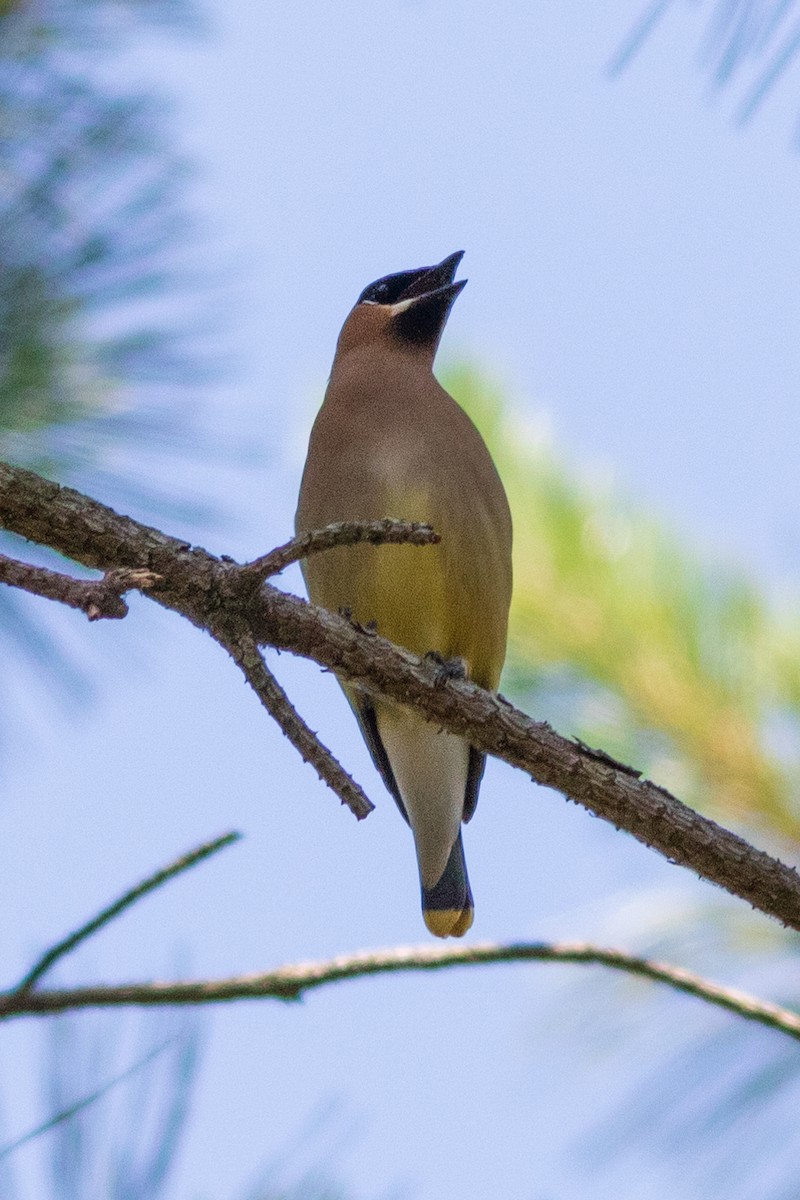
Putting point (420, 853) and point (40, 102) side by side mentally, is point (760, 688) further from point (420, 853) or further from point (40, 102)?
point (40, 102)

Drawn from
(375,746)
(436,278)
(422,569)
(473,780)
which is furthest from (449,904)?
(436,278)

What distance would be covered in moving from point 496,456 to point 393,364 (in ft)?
2.13

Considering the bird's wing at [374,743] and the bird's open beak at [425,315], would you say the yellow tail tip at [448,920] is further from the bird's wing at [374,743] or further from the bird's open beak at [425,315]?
the bird's open beak at [425,315]

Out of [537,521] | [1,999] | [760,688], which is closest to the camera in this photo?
[1,999]

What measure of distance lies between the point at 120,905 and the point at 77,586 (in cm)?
48

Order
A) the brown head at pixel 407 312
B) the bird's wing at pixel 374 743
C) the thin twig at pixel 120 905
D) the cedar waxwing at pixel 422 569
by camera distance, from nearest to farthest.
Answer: the thin twig at pixel 120 905
the cedar waxwing at pixel 422 569
the bird's wing at pixel 374 743
the brown head at pixel 407 312

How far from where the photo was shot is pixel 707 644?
14.9ft

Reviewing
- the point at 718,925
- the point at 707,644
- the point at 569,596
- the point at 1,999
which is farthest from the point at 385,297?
the point at 1,999

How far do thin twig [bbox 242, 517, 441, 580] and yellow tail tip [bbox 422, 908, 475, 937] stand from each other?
1767 mm

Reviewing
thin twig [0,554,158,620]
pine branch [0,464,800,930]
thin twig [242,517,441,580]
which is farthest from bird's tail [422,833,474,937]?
thin twig [0,554,158,620]

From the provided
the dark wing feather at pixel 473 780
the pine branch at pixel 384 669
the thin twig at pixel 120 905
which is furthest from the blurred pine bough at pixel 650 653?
the thin twig at pixel 120 905

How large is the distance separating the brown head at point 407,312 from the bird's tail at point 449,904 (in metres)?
1.68

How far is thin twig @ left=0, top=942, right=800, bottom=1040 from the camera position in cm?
243

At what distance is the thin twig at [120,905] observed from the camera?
2.36m
